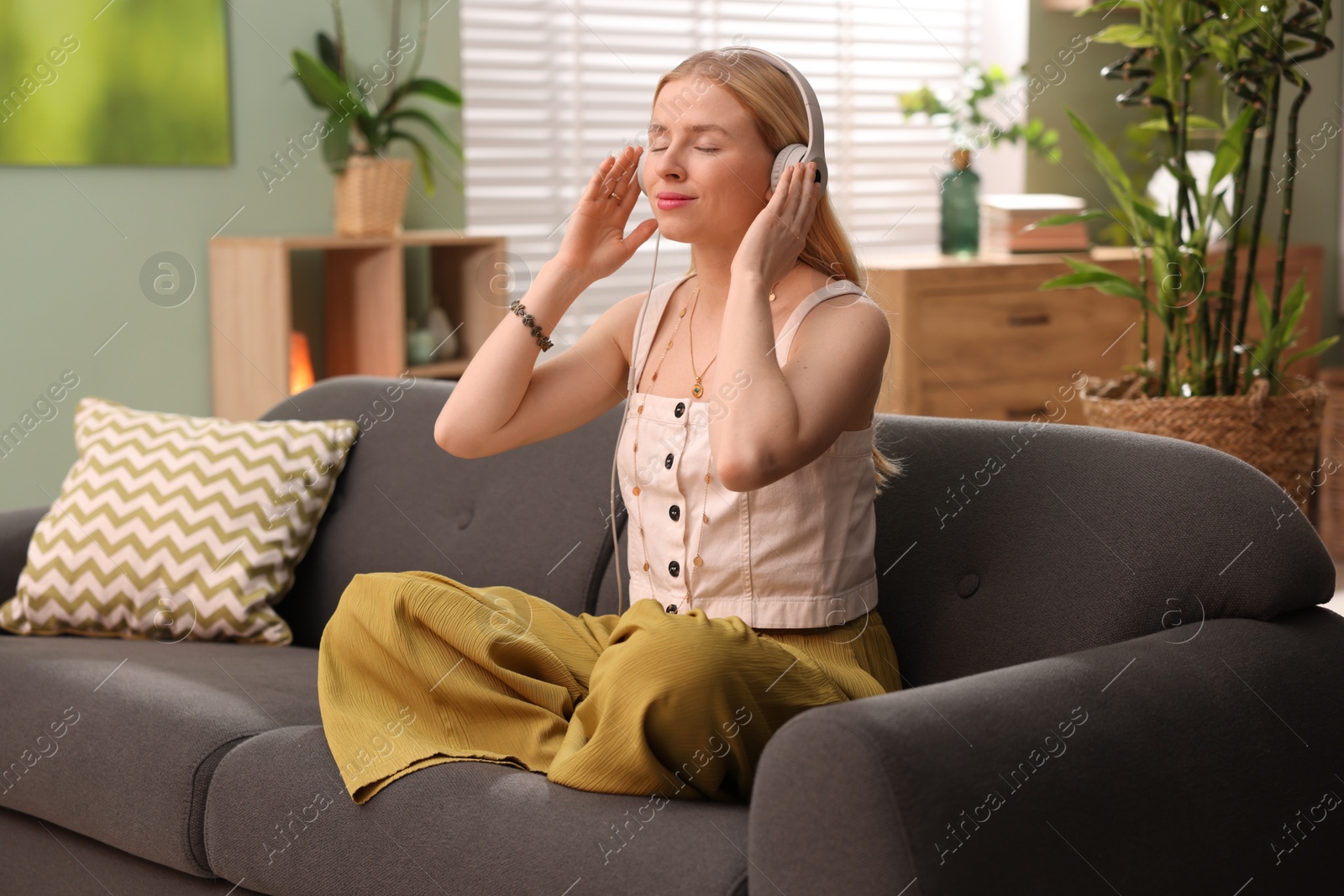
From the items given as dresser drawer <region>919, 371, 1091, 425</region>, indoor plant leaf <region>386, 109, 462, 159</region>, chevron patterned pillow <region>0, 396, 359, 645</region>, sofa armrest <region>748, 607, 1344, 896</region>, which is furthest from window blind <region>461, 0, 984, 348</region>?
sofa armrest <region>748, 607, 1344, 896</region>

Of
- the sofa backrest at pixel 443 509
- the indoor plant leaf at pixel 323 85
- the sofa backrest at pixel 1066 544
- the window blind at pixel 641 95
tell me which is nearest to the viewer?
the sofa backrest at pixel 1066 544

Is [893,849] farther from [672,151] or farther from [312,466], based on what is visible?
[312,466]

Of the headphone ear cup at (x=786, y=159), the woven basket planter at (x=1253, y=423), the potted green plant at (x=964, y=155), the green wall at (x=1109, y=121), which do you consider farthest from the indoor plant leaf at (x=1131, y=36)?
the green wall at (x=1109, y=121)

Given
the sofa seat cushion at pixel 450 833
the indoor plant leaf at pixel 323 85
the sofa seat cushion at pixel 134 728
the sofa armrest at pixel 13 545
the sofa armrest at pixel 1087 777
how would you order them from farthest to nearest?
the indoor plant leaf at pixel 323 85 → the sofa armrest at pixel 13 545 → the sofa seat cushion at pixel 134 728 → the sofa seat cushion at pixel 450 833 → the sofa armrest at pixel 1087 777

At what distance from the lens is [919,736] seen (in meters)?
1.15

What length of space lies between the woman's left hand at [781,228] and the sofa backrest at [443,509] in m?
0.61

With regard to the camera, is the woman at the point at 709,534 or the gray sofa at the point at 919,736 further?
the woman at the point at 709,534

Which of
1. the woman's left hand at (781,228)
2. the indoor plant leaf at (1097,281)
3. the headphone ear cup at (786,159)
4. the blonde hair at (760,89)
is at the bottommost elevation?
the indoor plant leaf at (1097,281)

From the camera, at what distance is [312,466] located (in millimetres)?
2303

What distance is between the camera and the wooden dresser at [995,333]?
3928 mm

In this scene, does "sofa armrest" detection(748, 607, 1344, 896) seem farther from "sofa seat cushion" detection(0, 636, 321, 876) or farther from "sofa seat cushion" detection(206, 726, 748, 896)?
"sofa seat cushion" detection(0, 636, 321, 876)

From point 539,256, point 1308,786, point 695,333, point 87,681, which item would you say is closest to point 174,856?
point 87,681

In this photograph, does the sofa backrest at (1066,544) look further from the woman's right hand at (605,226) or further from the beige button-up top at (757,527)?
the woman's right hand at (605,226)

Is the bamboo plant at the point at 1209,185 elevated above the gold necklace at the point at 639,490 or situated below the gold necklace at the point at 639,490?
above
